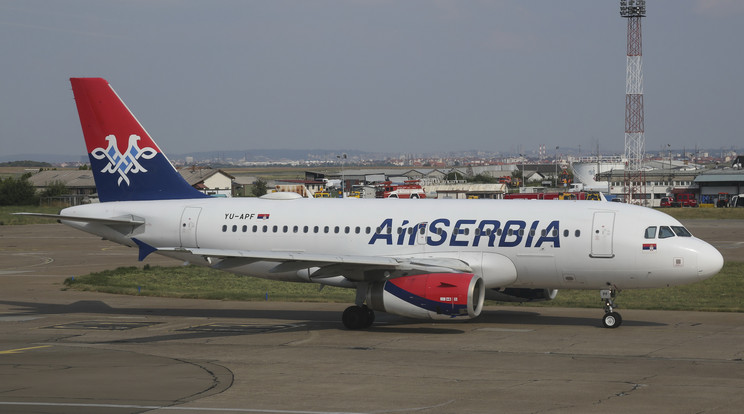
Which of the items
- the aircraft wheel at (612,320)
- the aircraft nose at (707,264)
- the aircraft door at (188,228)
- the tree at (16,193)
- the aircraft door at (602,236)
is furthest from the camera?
the tree at (16,193)

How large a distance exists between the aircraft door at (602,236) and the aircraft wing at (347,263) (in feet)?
13.4

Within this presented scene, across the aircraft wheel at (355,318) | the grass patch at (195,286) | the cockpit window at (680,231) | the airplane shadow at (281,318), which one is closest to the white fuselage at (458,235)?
the cockpit window at (680,231)

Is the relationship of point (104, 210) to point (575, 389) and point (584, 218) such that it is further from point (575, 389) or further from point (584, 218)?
point (575, 389)

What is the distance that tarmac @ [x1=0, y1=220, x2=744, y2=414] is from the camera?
1788 centimetres

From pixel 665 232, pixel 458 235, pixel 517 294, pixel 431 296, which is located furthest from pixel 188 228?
pixel 665 232

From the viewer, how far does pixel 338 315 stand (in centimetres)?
3269

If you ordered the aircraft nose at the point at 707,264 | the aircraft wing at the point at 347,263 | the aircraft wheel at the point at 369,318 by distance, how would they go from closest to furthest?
1. the aircraft nose at the point at 707,264
2. the aircraft wing at the point at 347,263
3. the aircraft wheel at the point at 369,318

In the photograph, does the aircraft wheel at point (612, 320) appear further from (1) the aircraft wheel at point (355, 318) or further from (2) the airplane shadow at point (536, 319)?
(1) the aircraft wheel at point (355, 318)

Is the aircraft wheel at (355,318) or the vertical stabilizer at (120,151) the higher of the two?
the vertical stabilizer at (120,151)

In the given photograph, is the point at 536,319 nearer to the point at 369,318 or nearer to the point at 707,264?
the point at 369,318

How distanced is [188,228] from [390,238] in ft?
25.5

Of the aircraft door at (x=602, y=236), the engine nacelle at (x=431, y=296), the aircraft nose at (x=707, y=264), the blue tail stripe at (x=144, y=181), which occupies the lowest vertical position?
the engine nacelle at (x=431, y=296)

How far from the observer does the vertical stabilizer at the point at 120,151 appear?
110 ft

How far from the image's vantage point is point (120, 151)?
33875 millimetres
